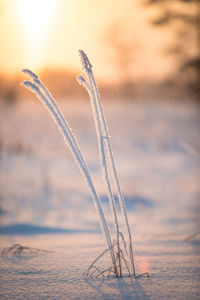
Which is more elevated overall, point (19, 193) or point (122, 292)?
point (19, 193)

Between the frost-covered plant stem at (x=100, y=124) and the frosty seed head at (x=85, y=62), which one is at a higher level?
the frosty seed head at (x=85, y=62)

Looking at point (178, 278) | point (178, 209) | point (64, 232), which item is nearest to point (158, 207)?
point (178, 209)

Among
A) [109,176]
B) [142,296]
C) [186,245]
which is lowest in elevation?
[142,296]

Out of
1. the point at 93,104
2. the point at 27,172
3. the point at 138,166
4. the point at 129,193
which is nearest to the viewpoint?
the point at 93,104

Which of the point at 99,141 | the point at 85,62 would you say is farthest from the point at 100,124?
the point at 85,62

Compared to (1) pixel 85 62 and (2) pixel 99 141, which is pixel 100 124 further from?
(1) pixel 85 62

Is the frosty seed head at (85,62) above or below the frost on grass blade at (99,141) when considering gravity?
above

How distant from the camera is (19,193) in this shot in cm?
333

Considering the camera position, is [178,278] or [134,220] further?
[134,220]

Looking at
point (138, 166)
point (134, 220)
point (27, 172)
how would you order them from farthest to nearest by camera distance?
point (138, 166) → point (27, 172) → point (134, 220)

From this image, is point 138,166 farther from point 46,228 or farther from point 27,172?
point 46,228

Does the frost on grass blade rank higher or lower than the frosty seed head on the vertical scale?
lower

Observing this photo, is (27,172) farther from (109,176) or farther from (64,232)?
(109,176)

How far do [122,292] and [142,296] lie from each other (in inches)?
2.6
